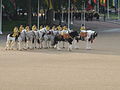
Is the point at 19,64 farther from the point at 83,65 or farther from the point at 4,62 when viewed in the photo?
the point at 83,65

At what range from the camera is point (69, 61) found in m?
21.3

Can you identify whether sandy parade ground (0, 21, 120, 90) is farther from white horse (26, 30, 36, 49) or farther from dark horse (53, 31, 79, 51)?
white horse (26, 30, 36, 49)

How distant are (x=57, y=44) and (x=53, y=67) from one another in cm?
1053

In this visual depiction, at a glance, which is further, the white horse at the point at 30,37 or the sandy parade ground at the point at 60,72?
A: the white horse at the point at 30,37

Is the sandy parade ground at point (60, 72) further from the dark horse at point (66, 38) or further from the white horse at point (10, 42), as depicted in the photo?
the white horse at point (10, 42)

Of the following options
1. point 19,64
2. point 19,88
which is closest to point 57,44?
point 19,64

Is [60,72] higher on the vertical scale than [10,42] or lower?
A: lower

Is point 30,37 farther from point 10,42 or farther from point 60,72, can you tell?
point 60,72

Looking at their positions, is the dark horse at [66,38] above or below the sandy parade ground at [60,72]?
above

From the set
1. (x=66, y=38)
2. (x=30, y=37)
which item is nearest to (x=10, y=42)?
(x=30, y=37)

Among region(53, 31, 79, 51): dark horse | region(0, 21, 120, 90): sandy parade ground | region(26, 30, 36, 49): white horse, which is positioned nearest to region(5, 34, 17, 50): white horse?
region(26, 30, 36, 49): white horse

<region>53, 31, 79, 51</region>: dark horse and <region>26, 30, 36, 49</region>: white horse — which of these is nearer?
<region>53, 31, 79, 51</region>: dark horse

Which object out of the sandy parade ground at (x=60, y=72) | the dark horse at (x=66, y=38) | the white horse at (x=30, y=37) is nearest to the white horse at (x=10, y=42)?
the white horse at (x=30, y=37)

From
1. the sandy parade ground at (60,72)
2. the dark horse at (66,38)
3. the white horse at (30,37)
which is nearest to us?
the sandy parade ground at (60,72)
